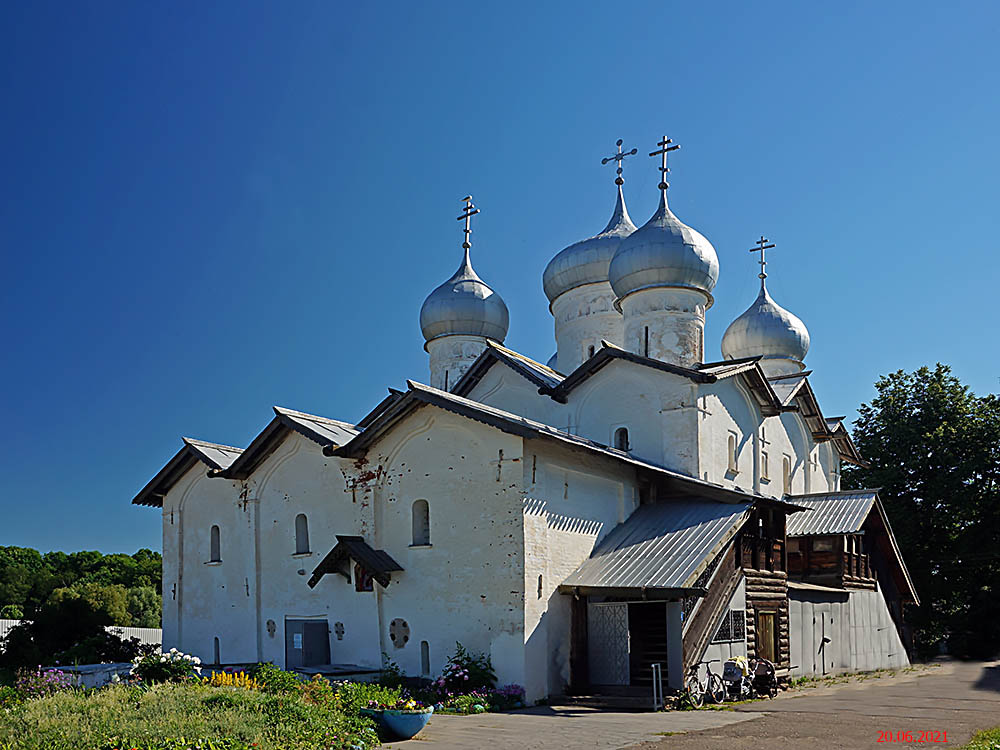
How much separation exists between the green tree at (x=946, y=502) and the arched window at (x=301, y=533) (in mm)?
19599

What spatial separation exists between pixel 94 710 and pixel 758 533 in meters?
12.3

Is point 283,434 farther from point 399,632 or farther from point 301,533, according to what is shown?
point 399,632

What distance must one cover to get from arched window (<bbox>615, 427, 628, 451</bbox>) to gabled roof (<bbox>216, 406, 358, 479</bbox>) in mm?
5757

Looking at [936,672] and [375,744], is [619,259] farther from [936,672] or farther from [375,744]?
[375,744]

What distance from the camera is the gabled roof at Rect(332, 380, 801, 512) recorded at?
15617 millimetres

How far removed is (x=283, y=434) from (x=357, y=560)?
13.6ft

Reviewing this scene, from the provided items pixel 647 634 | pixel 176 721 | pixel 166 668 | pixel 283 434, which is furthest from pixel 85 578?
pixel 176 721

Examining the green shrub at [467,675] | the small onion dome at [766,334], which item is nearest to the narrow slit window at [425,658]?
the green shrub at [467,675]

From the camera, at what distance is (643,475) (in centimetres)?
1888

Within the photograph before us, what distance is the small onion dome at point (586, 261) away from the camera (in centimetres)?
2586

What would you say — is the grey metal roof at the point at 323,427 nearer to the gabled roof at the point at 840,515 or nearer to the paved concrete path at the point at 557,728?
the paved concrete path at the point at 557,728

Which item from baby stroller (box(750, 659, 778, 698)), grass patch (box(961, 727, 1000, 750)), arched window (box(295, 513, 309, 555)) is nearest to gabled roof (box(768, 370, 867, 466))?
baby stroller (box(750, 659, 778, 698))

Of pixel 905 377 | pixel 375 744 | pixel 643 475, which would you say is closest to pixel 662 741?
pixel 375 744

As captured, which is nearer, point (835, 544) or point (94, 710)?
point (94, 710)
